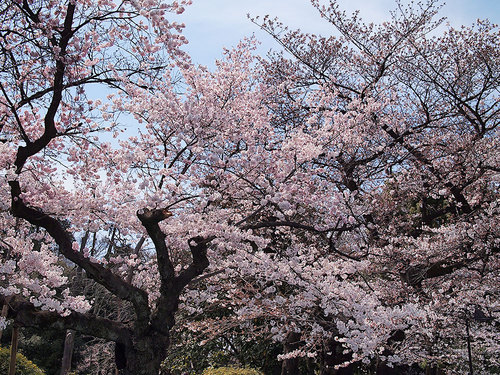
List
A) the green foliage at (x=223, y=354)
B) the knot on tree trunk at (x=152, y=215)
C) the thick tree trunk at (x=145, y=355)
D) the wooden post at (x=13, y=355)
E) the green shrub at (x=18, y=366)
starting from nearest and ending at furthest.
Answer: the wooden post at (x=13, y=355) → the knot on tree trunk at (x=152, y=215) → the thick tree trunk at (x=145, y=355) → the green shrub at (x=18, y=366) → the green foliage at (x=223, y=354)

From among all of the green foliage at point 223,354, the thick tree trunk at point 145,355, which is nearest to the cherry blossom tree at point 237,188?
the thick tree trunk at point 145,355

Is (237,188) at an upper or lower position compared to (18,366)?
upper

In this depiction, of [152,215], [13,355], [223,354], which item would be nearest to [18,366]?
[13,355]

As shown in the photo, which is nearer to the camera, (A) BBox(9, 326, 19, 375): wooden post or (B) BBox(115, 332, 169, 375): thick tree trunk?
(A) BBox(9, 326, 19, 375): wooden post

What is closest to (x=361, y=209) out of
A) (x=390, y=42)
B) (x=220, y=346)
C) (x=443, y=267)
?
(x=443, y=267)

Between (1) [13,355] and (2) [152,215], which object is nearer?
(1) [13,355]

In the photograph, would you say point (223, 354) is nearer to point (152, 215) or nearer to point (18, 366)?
point (18, 366)

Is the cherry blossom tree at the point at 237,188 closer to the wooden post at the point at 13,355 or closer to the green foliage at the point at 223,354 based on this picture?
the wooden post at the point at 13,355

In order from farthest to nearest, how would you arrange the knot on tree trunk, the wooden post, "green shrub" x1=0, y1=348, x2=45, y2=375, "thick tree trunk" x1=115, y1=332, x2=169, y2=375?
1. "green shrub" x1=0, y1=348, x2=45, y2=375
2. "thick tree trunk" x1=115, y1=332, x2=169, y2=375
3. the knot on tree trunk
4. the wooden post

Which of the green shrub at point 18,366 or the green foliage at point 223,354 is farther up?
the green foliage at point 223,354

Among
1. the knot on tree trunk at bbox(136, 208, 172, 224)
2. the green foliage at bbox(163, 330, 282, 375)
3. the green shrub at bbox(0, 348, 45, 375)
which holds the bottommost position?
the green shrub at bbox(0, 348, 45, 375)

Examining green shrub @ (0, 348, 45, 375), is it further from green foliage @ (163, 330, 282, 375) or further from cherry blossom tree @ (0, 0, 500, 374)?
green foliage @ (163, 330, 282, 375)

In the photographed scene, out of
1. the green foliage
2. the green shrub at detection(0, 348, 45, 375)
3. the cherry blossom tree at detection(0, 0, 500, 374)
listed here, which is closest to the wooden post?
the cherry blossom tree at detection(0, 0, 500, 374)

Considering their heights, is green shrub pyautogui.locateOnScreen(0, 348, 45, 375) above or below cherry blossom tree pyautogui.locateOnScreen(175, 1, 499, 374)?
below
